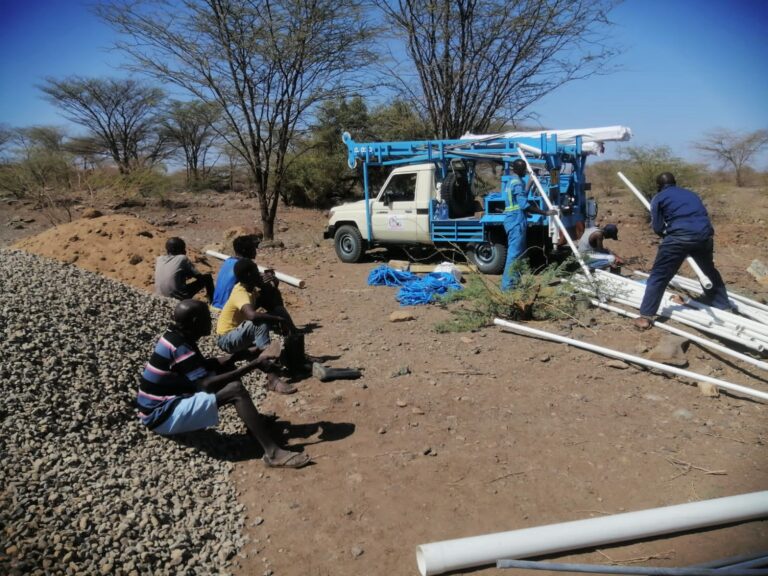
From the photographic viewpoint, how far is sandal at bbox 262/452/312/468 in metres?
3.52

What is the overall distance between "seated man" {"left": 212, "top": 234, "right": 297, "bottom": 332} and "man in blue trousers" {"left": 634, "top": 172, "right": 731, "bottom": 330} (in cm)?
371

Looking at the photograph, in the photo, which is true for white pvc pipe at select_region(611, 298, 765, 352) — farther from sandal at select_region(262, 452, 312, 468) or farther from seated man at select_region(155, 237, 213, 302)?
seated man at select_region(155, 237, 213, 302)

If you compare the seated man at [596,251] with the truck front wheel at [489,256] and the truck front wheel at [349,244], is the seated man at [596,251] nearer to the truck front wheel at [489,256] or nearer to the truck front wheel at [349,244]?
the truck front wheel at [489,256]

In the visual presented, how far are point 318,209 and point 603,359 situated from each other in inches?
689

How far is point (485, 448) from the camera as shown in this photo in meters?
3.76

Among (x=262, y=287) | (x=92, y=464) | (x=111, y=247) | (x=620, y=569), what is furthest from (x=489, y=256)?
(x=92, y=464)

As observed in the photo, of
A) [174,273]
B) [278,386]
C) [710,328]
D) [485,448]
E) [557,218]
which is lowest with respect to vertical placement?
[485,448]

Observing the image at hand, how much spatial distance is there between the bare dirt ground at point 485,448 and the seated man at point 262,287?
2.54 ft

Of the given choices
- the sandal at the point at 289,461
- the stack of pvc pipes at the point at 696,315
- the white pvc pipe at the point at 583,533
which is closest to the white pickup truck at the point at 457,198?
the stack of pvc pipes at the point at 696,315

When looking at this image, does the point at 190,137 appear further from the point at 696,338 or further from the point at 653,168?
the point at 696,338

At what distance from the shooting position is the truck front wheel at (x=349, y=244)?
1102 centimetres

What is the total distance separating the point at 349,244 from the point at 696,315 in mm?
6849

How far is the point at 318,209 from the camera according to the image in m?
21.7

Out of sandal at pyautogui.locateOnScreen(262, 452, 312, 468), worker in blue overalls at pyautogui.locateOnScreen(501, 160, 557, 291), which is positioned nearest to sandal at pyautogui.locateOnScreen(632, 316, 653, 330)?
worker in blue overalls at pyautogui.locateOnScreen(501, 160, 557, 291)
